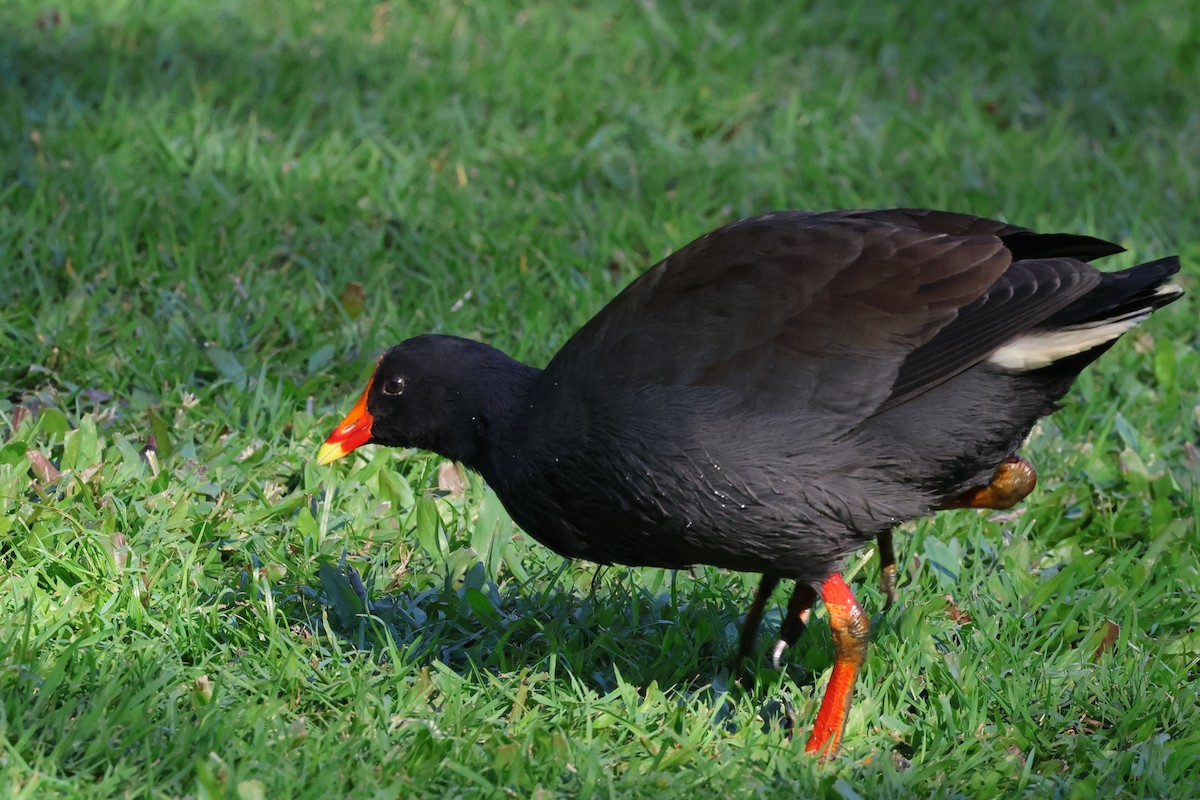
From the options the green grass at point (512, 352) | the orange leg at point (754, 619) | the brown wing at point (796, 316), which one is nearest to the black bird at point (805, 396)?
the brown wing at point (796, 316)

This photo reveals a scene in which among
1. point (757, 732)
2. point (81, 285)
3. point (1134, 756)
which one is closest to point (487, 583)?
point (757, 732)

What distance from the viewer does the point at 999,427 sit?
10.3ft

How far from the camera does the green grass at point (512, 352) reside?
2.99 m

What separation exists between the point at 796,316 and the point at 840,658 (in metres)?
0.76

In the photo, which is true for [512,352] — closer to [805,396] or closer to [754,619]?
[754,619]

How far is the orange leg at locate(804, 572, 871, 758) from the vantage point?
3.09 m

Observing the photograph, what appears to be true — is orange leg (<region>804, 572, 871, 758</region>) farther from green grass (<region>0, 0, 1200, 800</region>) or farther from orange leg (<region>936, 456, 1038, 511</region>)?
orange leg (<region>936, 456, 1038, 511</region>)

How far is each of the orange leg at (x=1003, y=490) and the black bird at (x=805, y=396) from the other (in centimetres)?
36

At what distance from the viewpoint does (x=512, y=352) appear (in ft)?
15.0

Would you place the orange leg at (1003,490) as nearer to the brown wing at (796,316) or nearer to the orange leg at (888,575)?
the orange leg at (888,575)

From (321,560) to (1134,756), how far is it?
1907mm

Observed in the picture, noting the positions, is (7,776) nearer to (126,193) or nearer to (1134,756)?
(1134,756)

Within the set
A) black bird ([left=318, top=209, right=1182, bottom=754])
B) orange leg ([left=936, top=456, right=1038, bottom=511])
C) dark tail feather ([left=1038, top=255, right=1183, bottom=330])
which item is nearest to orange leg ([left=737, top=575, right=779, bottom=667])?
black bird ([left=318, top=209, right=1182, bottom=754])

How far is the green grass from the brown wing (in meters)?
0.70
